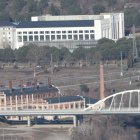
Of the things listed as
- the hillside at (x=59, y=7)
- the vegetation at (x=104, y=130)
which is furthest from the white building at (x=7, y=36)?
the vegetation at (x=104, y=130)

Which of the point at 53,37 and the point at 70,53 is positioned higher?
the point at 53,37

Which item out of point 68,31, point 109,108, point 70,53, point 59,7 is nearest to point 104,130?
point 109,108

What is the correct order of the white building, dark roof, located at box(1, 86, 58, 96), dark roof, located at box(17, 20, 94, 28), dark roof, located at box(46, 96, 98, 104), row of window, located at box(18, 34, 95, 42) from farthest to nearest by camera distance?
the white building → row of window, located at box(18, 34, 95, 42) → dark roof, located at box(17, 20, 94, 28) → dark roof, located at box(1, 86, 58, 96) → dark roof, located at box(46, 96, 98, 104)

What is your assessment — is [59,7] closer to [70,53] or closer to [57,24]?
[57,24]

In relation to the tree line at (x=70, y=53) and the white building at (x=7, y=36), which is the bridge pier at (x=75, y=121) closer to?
the tree line at (x=70, y=53)

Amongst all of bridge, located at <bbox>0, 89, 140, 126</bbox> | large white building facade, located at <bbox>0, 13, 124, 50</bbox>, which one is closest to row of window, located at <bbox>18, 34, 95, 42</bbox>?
large white building facade, located at <bbox>0, 13, 124, 50</bbox>

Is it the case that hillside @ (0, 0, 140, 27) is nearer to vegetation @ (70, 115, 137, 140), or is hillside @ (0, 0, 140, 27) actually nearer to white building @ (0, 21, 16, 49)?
white building @ (0, 21, 16, 49)

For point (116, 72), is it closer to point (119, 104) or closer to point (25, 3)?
point (119, 104)
